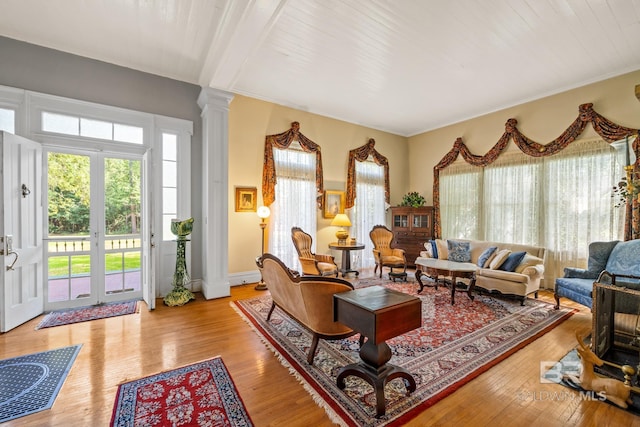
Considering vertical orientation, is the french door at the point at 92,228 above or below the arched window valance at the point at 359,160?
below

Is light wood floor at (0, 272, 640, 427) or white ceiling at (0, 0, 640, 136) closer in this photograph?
light wood floor at (0, 272, 640, 427)

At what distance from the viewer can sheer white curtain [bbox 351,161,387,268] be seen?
654 cm

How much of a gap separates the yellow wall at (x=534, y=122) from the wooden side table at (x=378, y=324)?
4.98 m

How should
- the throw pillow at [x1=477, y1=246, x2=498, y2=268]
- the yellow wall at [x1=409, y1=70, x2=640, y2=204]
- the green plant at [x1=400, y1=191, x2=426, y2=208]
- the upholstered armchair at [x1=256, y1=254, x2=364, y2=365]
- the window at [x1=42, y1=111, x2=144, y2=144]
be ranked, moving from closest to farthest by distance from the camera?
the upholstered armchair at [x1=256, y1=254, x2=364, y2=365] → the window at [x1=42, y1=111, x2=144, y2=144] → the yellow wall at [x1=409, y1=70, x2=640, y2=204] → the throw pillow at [x1=477, y1=246, x2=498, y2=268] → the green plant at [x1=400, y1=191, x2=426, y2=208]

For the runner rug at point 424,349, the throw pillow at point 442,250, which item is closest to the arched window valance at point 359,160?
the throw pillow at point 442,250

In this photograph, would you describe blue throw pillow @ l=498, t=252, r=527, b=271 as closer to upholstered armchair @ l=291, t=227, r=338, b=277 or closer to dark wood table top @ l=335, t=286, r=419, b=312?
upholstered armchair @ l=291, t=227, r=338, b=277

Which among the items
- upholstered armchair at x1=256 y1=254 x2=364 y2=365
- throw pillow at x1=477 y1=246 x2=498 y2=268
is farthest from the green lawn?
throw pillow at x1=477 y1=246 x2=498 y2=268

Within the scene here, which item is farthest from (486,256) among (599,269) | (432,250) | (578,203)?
(578,203)

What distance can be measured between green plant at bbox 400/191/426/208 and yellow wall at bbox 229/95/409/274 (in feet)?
5.88

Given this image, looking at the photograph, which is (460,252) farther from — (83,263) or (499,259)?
(83,263)

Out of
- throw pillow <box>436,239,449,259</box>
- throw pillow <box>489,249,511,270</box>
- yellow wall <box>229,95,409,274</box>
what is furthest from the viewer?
throw pillow <box>436,239,449,259</box>

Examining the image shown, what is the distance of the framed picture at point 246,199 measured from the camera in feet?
16.3

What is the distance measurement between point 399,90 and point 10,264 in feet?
19.6

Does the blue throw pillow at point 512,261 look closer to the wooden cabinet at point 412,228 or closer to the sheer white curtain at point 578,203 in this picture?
the sheer white curtain at point 578,203
